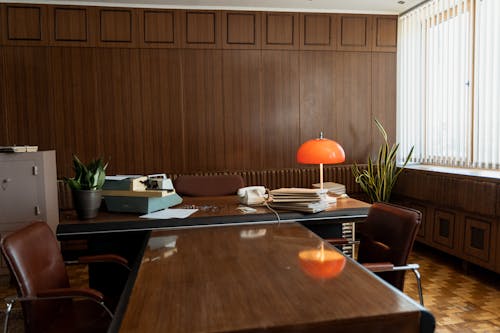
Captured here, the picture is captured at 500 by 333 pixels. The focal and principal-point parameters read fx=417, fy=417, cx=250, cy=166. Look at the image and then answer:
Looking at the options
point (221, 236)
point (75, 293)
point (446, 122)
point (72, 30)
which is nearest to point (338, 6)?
point (446, 122)

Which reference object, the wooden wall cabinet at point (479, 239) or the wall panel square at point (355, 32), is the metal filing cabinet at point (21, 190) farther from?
the wooden wall cabinet at point (479, 239)

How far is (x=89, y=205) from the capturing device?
2309 millimetres

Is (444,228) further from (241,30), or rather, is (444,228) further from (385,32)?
(241,30)

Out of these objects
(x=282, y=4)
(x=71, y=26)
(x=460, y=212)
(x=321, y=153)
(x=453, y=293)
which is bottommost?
(x=453, y=293)

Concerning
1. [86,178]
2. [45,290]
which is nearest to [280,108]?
[86,178]

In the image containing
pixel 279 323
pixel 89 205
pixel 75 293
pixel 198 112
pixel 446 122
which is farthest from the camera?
pixel 198 112

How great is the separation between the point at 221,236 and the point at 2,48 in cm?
404

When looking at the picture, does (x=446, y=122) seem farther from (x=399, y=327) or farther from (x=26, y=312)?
(x=26, y=312)

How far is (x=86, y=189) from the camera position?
233cm

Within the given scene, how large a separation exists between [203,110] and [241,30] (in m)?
1.07

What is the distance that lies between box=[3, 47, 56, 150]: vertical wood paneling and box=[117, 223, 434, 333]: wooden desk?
3.66 meters

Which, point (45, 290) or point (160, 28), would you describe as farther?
point (160, 28)

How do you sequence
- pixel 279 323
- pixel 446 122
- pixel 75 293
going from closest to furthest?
1. pixel 279 323
2. pixel 75 293
3. pixel 446 122

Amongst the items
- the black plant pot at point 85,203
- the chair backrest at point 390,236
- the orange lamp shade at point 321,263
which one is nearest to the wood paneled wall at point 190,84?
the black plant pot at point 85,203
